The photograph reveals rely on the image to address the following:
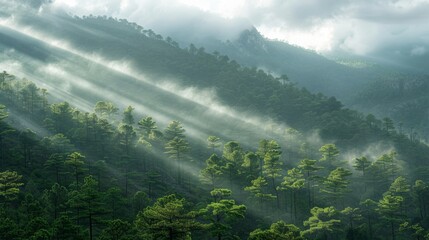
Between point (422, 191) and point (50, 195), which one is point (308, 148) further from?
point (50, 195)

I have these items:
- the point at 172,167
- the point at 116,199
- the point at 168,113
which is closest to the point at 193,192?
the point at 172,167

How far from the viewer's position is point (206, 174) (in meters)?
84.4

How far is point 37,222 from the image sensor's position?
1677 inches

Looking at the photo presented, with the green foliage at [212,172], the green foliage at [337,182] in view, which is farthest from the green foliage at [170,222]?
the green foliage at [337,182]

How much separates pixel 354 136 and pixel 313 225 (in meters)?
70.0

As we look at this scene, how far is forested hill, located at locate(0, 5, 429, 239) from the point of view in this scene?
148 feet

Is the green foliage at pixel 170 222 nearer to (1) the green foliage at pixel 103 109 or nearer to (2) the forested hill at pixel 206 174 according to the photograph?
(2) the forested hill at pixel 206 174

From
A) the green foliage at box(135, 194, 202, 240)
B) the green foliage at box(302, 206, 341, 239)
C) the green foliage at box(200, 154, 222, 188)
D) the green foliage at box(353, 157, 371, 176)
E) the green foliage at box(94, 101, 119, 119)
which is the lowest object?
the green foliage at box(302, 206, 341, 239)

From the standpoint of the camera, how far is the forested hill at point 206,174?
45.2 meters

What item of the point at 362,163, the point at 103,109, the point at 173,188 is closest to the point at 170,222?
the point at 173,188

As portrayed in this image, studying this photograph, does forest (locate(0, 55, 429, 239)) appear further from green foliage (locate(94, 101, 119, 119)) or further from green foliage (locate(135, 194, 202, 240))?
green foliage (locate(94, 101, 119, 119))

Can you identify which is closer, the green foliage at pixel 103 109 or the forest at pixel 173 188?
the forest at pixel 173 188

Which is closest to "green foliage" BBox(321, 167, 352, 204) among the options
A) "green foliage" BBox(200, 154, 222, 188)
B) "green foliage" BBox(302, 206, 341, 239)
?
"green foliage" BBox(302, 206, 341, 239)

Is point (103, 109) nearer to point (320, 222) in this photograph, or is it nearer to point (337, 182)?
point (337, 182)
